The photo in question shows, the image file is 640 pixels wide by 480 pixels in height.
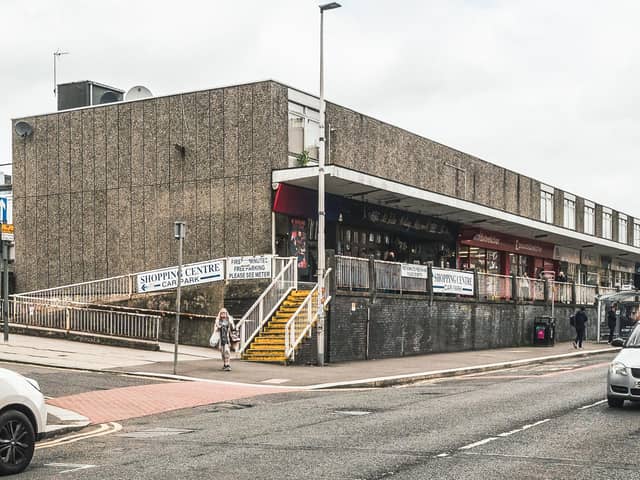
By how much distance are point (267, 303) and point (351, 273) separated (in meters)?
2.80

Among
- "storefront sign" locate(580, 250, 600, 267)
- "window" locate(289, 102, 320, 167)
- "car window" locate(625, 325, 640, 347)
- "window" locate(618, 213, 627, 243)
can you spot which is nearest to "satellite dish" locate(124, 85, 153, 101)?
"window" locate(289, 102, 320, 167)

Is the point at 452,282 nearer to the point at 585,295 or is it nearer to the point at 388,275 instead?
the point at 388,275

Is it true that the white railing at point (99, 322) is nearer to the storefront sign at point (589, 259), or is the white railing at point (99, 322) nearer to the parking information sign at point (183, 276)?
the parking information sign at point (183, 276)

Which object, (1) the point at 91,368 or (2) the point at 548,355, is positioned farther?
(2) the point at 548,355

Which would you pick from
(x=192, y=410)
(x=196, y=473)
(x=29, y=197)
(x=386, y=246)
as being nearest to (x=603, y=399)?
(x=192, y=410)

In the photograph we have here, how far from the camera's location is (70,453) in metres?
11.3

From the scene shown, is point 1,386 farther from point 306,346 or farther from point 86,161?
point 86,161

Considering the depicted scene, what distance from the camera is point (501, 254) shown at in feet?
163

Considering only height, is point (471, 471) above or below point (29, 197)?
below

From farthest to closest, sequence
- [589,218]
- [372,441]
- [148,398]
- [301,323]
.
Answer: [589,218] < [301,323] < [148,398] < [372,441]

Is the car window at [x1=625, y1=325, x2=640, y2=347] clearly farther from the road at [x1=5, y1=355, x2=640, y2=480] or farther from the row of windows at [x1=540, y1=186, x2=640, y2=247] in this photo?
the row of windows at [x1=540, y1=186, x2=640, y2=247]

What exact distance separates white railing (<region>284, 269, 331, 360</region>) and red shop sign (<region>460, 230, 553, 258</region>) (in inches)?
786

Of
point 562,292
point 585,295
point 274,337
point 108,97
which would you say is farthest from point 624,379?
point 585,295

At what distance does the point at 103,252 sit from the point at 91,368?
45.4 feet
